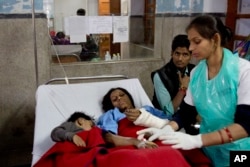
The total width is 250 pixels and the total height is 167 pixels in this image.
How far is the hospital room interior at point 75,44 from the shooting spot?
Result: 2.62m

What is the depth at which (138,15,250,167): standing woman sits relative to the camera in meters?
1.26

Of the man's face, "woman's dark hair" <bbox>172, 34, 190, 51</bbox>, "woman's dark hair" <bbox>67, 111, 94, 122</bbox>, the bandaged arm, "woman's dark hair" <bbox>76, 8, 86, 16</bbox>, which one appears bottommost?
"woman's dark hair" <bbox>67, 111, 94, 122</bbox>

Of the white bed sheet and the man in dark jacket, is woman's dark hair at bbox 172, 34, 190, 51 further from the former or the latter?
the white bed sheet

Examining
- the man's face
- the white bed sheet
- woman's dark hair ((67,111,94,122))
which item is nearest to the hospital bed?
the white bed sheet

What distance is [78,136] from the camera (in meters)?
1.83

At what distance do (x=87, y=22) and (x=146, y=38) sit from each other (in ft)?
2.40

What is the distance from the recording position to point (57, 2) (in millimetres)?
2814

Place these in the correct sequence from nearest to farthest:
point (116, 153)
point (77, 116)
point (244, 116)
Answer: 1. point (244, 116)
2. point (116, 153)
3. point (77, 116)

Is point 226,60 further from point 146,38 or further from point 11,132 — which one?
point 11,132

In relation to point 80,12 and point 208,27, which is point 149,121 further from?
point 80,12

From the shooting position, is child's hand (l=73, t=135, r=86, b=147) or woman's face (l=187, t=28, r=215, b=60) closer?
woman's face (l=187, t=28, r=215, b=60)

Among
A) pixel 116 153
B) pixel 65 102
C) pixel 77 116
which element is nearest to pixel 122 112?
pixel 77 116

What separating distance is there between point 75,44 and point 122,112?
103 centimetres

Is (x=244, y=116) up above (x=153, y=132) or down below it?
above
